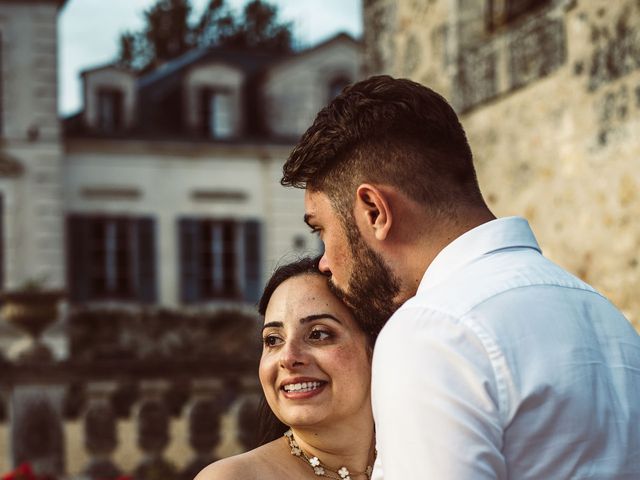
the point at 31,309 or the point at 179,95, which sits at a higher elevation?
the point at 179,95

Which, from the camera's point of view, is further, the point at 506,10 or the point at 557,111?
the point at 506,10

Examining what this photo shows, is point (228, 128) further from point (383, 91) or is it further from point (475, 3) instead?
point (383, 91)

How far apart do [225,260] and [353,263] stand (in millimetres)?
20552

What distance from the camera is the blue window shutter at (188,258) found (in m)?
22.1

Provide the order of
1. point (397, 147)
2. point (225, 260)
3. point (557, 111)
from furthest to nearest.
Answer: point (225, 260) < point (557, 111) < point (397, 147)

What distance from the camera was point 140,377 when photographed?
7.71m

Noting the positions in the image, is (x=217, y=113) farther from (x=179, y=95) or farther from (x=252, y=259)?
(x=252, y=259)

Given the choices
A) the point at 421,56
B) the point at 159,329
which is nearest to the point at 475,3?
the point at 421,56

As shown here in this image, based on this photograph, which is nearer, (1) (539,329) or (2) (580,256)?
(1) (539,329)

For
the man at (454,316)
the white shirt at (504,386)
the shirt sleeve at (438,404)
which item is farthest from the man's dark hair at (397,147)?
the shirt sleeve at (438,404)

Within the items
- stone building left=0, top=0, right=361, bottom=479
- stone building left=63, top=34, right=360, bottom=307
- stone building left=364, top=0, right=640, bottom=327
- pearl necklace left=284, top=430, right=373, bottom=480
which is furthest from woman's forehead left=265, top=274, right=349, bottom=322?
stone building left=63, top=34, right=360, bottom=307

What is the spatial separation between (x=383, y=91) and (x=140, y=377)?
6048 millimetres

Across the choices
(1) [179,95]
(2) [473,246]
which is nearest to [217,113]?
(1) [179,95]

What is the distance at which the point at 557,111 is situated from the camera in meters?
5.30
